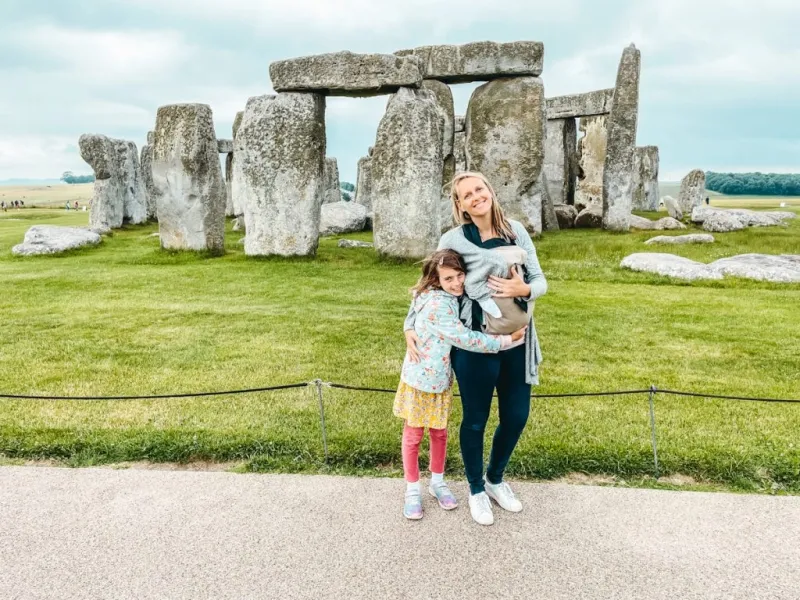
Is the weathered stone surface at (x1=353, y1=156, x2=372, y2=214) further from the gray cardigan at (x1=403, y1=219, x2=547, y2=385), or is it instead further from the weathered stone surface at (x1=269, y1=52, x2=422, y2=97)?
the gray cardigan at (x1=403, y1=219, x2=547, y2=385)

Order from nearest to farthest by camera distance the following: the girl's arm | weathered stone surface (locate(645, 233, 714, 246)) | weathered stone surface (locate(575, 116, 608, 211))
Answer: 1. the girl's arm
2. weathered stone surface (locate(645, 233, 714, 246))
3. weathered stone surface (locate(575, 116, 608, 211))

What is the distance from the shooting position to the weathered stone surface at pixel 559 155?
18922 mm

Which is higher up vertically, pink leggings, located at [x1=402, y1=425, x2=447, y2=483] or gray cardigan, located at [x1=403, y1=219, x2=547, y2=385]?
gray cardigan, located at [x1=403, y1=219, x2=547, y2=385]

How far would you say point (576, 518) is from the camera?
308cm

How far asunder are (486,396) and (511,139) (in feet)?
34.9

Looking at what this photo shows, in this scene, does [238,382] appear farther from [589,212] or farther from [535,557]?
[589,212]

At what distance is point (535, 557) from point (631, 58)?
1402 centimetres

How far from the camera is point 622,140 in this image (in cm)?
1465

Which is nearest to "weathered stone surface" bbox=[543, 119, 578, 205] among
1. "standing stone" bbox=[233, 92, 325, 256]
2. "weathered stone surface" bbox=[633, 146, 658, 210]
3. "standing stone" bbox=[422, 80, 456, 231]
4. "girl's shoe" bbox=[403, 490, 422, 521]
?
"standing stone" bbox=[422, 80, 456, 231]

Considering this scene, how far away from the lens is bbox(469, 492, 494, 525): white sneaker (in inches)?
119

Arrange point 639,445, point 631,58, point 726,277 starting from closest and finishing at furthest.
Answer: point 639,445, point 726,277, point 631,58

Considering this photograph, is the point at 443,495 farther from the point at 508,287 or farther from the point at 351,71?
the point at 351,71

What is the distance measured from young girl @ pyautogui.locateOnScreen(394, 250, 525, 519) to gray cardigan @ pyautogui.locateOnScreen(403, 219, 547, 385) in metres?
0.04

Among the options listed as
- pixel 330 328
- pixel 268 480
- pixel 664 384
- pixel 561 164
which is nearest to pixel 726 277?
pixel 664 384
